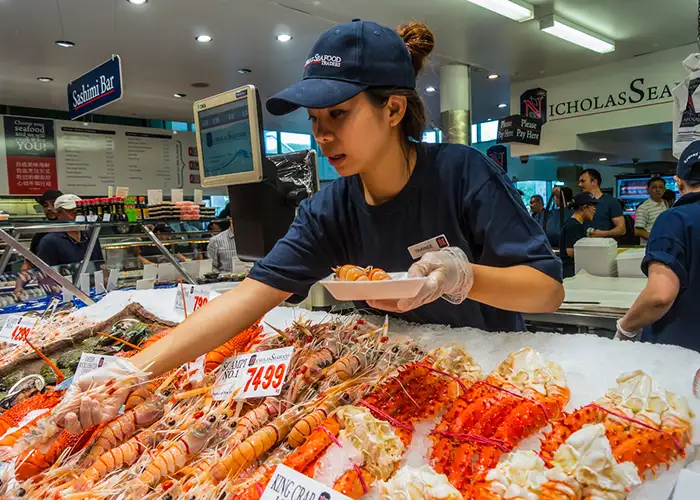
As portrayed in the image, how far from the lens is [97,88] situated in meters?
5.08

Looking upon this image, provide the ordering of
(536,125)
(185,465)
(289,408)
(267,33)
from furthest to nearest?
(536,125) → (267,33) → (289,408) → (185,465)

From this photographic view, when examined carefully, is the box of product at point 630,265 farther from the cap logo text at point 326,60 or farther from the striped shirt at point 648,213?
the cap logo text at point 326,60

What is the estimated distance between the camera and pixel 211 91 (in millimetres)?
8383

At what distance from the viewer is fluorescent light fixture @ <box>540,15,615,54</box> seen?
5879 millimetres

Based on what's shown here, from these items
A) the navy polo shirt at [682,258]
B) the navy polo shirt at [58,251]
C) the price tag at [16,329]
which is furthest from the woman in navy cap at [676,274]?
the navy polo shirt at [58,251]

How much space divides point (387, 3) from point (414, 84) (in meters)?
4.41

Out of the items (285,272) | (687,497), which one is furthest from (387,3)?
(687,497)

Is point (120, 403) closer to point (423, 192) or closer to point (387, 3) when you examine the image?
point (423, 192)

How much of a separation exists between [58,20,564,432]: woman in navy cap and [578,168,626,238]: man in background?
465cm

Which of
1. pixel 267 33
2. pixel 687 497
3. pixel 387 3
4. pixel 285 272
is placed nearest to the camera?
pixel 687 497

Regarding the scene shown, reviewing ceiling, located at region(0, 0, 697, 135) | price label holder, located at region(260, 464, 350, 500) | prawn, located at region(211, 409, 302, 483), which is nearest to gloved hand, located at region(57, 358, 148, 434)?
prawn, located at region(211, 409, 302, 483)

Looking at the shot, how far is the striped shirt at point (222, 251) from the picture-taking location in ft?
17.1

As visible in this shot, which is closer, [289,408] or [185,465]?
[185,465]

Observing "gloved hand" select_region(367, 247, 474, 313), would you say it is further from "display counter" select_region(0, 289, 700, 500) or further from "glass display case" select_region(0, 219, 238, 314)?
"glass display case" select_region(0, 219, 238, 314)
